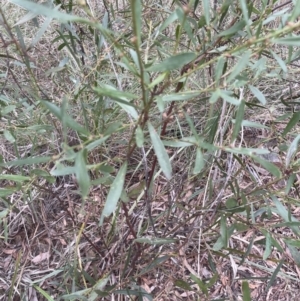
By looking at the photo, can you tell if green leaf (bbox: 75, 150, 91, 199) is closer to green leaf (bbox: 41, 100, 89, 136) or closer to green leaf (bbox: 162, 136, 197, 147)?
green leaf (bbox: 41, 100, 89, 136)

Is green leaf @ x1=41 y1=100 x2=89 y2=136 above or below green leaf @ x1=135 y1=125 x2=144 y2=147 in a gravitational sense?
A: above

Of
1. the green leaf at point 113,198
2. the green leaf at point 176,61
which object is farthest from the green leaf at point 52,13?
the green leaf at point 113,198

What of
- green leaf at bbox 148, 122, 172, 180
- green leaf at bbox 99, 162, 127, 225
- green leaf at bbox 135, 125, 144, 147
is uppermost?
green leaf at bbox 135, 125, 144, 147

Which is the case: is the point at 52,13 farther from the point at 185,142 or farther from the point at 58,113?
the point at 185,142

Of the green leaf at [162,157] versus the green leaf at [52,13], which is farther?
the green leaf at [162,157]

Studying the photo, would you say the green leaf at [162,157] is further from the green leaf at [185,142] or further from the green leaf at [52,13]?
the green leaf at [52,13]

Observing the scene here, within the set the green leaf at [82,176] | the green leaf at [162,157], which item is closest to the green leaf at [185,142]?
the green leaf at [162,157]

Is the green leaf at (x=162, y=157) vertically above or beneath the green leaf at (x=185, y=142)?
above

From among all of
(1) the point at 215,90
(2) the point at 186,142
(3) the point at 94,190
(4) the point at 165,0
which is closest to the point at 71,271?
(3) the point at 94,190

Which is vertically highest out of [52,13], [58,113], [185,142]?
[52,13]

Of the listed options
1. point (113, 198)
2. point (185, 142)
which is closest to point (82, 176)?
point (113, 198)

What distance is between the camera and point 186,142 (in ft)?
1.86

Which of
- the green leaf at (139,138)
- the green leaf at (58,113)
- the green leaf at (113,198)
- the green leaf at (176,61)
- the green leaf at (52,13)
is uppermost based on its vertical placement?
the green leaf at (52,13)

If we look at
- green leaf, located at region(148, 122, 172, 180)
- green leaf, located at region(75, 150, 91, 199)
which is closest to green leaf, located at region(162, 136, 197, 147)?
green leaf, located at region(148, 122, 172, 180)
